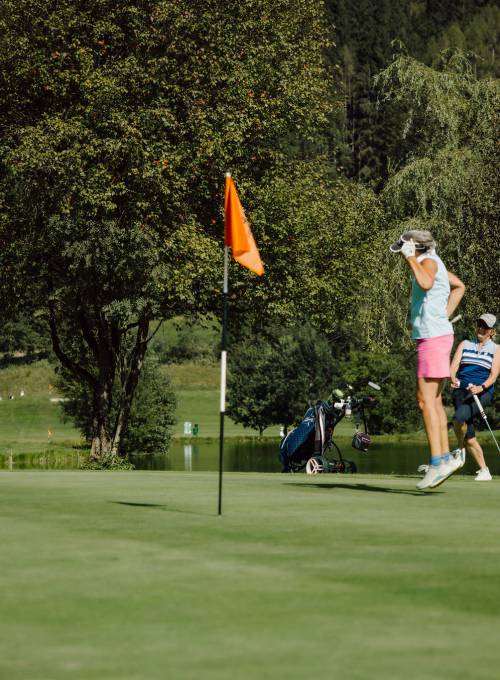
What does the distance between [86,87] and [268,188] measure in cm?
630

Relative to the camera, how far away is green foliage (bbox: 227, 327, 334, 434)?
278ft

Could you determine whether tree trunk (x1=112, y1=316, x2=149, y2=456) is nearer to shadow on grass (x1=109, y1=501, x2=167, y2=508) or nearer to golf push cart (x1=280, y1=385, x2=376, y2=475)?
golf push cart (x1=280, y1=385, x2=376, y2=475)

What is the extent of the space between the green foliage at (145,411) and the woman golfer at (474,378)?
4805 cm

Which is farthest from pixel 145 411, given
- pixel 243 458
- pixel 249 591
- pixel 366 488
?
pixel 249 591

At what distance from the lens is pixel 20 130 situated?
33625 millimetres

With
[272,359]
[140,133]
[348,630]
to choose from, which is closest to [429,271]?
[348,630]

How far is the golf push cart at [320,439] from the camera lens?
23.2 meters

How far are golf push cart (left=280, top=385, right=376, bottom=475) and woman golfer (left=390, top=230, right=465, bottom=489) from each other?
31.7 feet

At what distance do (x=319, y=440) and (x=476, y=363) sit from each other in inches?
324

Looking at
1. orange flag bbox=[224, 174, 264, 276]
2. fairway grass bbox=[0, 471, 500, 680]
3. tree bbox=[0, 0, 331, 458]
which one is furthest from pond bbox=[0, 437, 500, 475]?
fairway grass bbox=[0, 471, 500, 680]

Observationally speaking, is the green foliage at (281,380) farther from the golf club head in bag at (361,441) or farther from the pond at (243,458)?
the golf club head in bag at (361,441)

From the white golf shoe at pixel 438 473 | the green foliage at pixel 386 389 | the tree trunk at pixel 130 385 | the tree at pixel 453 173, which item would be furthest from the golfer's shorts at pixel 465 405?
the green foliage at pixel 386 389

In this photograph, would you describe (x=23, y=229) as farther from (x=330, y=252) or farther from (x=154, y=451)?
(x=154, y=451)

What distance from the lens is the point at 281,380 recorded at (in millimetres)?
85000
